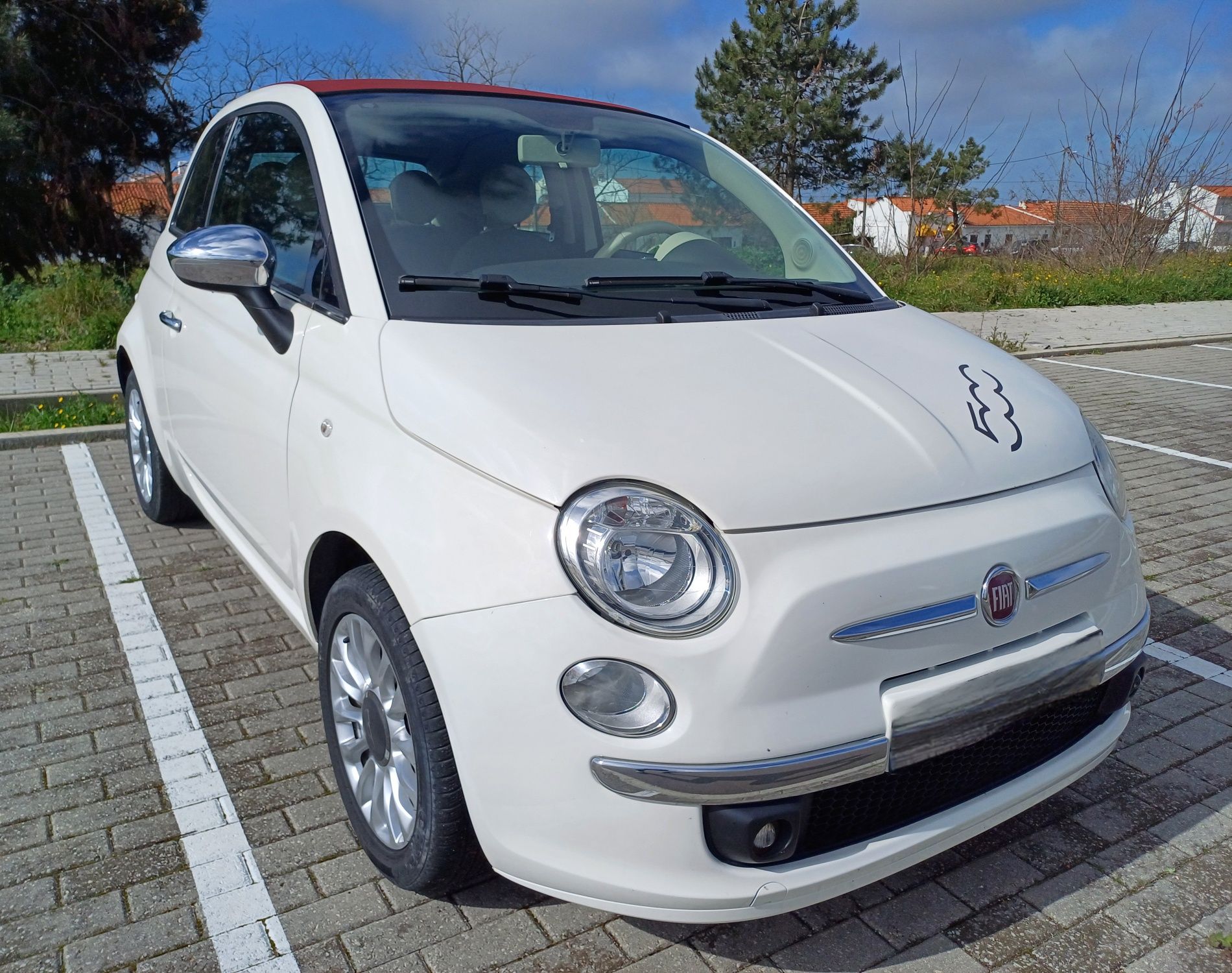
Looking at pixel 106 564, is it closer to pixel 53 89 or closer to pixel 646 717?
pixel 646 717

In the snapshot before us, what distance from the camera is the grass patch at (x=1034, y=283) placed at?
609 inches

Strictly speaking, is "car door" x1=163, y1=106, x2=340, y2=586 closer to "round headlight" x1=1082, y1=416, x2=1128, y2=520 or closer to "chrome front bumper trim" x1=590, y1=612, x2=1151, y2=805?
"chrome front bumper trim" x1=590, y1=612, x2=1151, y2=805

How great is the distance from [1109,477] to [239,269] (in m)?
2.25

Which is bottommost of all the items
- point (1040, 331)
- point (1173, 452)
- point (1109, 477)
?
point (1173, 452)

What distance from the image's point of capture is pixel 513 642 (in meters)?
1.81

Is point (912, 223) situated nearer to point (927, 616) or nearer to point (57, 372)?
point (57, 372)

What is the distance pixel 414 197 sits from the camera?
2.68 m

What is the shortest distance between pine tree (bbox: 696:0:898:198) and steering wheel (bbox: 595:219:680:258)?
31957 mm

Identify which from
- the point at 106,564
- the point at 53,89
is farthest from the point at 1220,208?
the point at 106,564

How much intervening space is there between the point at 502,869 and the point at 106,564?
10.4ft

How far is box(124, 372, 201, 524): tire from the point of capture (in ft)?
14.9

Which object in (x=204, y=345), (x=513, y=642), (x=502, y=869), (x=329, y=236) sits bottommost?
(x=502, y=869)

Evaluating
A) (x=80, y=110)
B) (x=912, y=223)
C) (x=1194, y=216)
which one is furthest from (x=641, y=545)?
(x=1194, y=216)

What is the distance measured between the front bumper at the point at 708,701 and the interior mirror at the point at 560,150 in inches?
67.9
